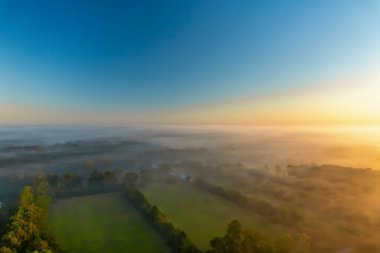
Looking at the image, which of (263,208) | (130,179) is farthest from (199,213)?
(130,179)

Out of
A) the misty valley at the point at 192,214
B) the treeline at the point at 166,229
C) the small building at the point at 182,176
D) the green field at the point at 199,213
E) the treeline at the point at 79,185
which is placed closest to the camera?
the misty valley at the point at 192,214

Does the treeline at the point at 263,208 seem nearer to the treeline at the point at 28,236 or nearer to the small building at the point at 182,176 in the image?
the small building at the point at 182,176

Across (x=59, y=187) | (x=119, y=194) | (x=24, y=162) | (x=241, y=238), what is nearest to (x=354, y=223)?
(x=241, y=238)

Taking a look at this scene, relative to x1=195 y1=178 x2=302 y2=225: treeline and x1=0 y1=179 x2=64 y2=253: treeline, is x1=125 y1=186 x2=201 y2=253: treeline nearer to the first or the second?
x1=0 y1=179 x2=64 y2=253: treeline

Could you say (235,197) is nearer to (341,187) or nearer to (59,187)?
(341,187)

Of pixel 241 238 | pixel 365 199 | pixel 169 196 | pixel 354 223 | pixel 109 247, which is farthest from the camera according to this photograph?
pixel 169 196

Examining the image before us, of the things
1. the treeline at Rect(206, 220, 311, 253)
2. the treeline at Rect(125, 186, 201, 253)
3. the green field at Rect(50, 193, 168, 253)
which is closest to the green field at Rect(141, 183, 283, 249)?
the treeline at Rect(125, 186, 201, 253)

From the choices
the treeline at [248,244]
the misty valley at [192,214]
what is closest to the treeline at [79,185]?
the misty valley at [192,214]

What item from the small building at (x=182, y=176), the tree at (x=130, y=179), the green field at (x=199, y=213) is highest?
the tree at (x=130, y=179)
